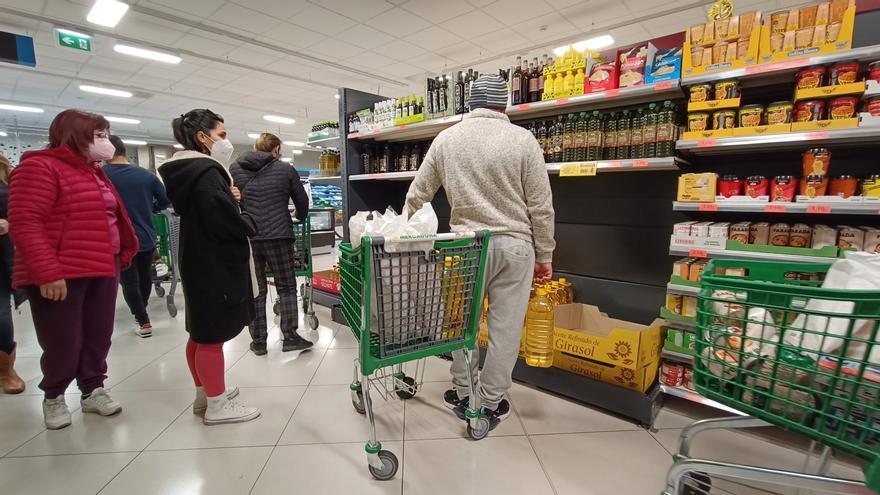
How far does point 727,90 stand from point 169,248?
550cm

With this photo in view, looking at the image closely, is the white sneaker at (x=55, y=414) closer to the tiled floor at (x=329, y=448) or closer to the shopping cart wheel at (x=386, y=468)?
the tiled floor at (x=329, y=448)

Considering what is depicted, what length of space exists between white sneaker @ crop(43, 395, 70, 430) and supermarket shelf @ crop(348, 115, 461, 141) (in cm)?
283

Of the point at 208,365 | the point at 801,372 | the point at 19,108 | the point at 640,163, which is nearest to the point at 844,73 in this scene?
the point at 640,163

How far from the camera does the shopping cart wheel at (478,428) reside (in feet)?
6.57

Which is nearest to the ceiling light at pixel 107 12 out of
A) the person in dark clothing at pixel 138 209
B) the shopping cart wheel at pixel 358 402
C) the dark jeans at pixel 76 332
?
the person in dark clothing at pixel 138 209

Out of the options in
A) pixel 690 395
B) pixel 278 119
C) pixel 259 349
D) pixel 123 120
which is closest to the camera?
pixel 690 395

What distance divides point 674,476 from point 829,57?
6.44ft

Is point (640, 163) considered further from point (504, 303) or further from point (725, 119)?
point (504, 303)

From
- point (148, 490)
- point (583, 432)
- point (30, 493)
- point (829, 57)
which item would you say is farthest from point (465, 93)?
point (30, 493)

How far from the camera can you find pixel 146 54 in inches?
277

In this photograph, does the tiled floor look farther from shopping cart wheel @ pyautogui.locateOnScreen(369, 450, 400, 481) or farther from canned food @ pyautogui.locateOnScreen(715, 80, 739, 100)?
canned food @ pyautogui.locateOnScreen(715, 80, 739, 100)

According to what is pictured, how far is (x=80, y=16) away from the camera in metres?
5.65

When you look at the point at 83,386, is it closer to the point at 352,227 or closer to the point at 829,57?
the point at 352,227

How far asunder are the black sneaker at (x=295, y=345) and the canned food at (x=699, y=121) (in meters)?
3.13
